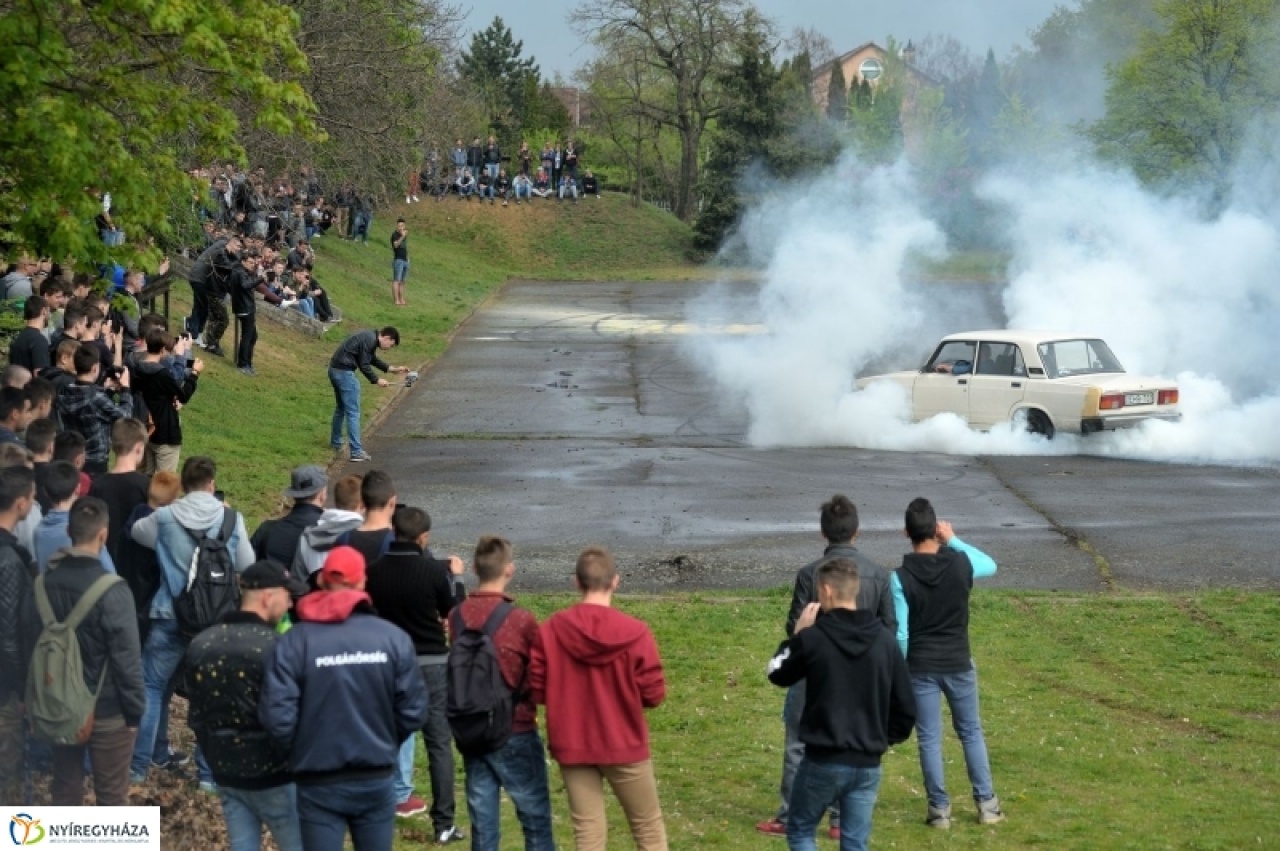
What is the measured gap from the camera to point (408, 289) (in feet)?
143

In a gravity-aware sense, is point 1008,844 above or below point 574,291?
below

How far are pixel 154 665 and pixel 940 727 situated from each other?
4.19 metres

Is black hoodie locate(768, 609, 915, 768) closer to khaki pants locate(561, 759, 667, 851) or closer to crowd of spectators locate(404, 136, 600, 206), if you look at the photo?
khaki pants locate(561, 759, 667, 851)

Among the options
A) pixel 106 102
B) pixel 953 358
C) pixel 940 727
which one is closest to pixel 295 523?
pixel 940 727

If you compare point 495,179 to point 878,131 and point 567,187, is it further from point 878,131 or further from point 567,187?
point 878,131

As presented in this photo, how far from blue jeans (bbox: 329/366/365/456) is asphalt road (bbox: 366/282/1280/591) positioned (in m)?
0.63

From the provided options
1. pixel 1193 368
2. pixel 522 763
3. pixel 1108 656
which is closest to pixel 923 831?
pixel 522 763

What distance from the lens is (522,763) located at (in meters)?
7.01

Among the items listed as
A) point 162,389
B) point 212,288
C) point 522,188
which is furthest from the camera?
point 522,188

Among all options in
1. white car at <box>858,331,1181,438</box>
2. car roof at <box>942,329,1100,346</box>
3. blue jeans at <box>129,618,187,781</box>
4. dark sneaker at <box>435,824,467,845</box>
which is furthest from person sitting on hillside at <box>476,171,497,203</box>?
dark sneaker at <box>435,824,467,845</box>

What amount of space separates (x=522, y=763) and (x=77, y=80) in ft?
27.0

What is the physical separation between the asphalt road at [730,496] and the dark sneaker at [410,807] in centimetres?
564

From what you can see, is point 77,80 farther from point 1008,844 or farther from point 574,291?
point 574,291

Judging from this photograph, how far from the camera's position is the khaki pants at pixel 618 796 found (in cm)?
690
